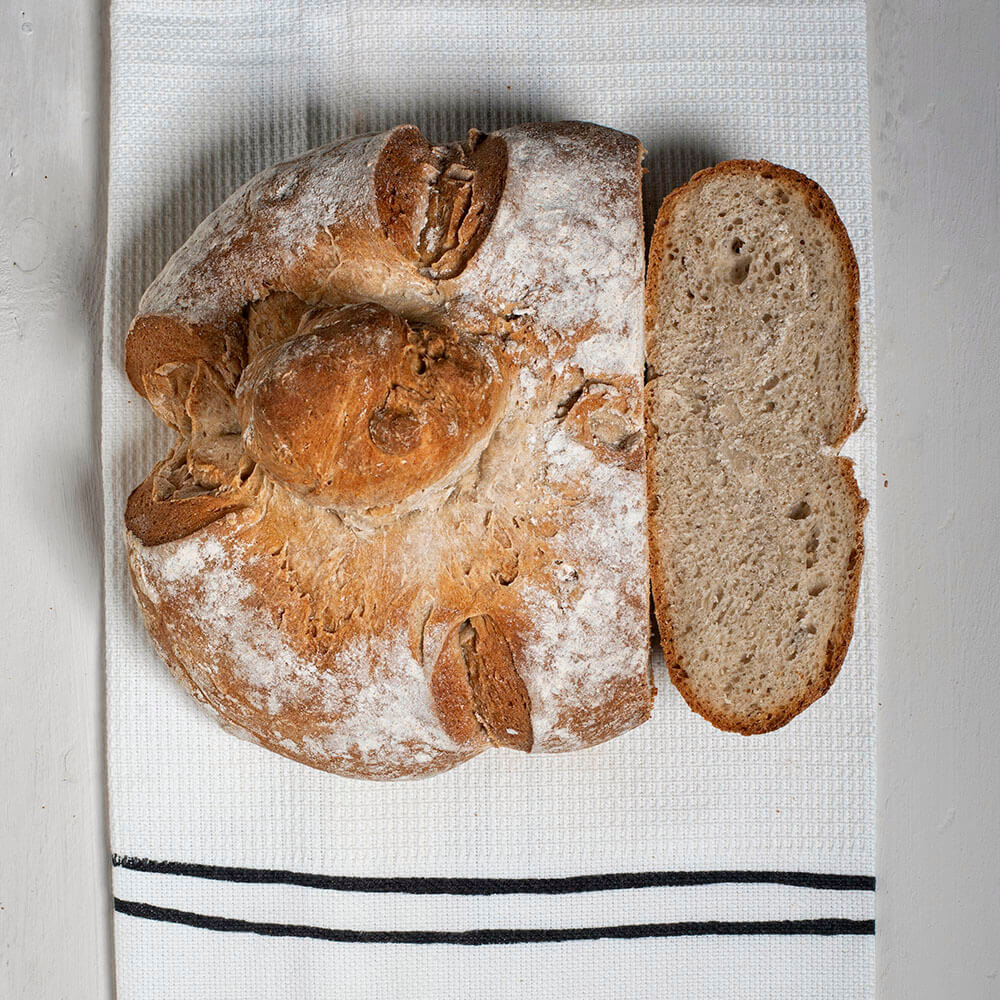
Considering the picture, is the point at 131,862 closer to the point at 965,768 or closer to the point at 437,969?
the point at 437,969

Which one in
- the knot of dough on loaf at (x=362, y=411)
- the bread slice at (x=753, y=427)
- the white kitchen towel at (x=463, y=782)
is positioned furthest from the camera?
the white kitchen towel at (x=463, y=782)

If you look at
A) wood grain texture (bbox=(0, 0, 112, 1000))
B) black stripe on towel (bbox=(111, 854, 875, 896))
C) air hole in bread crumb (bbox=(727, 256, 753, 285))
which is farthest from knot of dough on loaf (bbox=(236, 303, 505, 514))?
black stripe on towel (bbox=(111, 854, 875, 896))

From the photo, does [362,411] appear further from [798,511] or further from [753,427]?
[798,511]

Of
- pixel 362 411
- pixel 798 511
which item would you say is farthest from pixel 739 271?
pixel 362 411

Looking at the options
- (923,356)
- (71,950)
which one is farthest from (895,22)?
(71,950)

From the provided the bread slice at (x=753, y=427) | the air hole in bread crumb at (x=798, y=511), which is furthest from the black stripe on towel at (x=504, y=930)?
the air hole in bread crumb at (x=798, y=511)

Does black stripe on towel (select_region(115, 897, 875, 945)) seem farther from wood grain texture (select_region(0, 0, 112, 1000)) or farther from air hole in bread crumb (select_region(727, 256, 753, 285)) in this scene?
air hole in bread crumb (select_region(727, 256, 753, 285))

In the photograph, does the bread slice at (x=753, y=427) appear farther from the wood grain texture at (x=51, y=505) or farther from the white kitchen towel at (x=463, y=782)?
the wood grain texture at (x=51, y=505)
